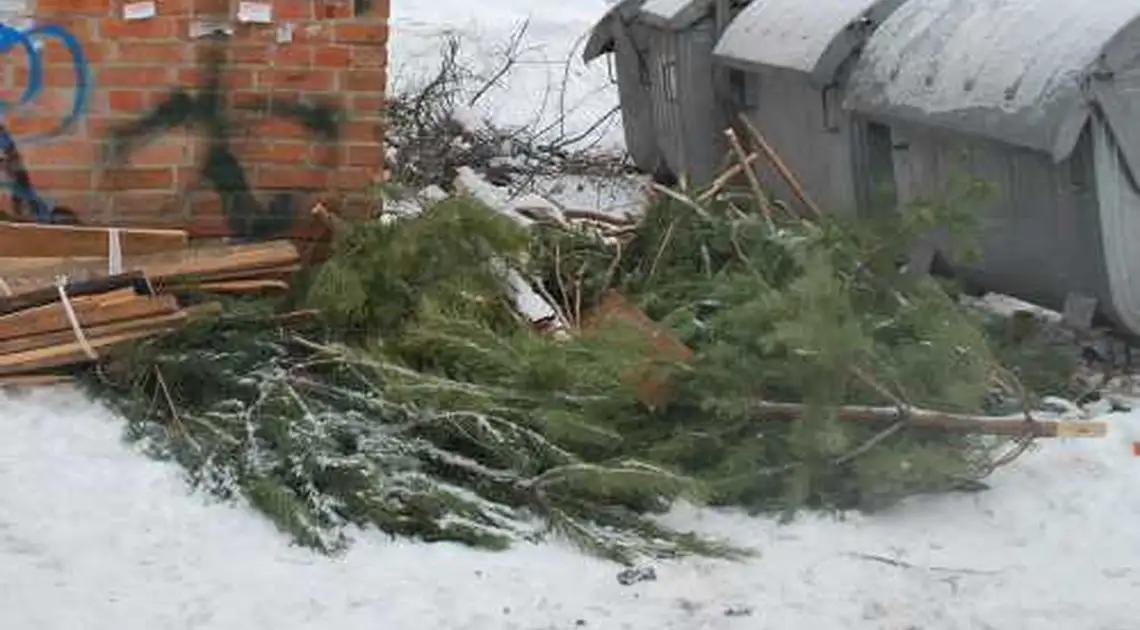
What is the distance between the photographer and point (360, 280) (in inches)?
221

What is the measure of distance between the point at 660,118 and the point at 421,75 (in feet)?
11.8

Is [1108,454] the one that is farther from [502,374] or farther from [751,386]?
[502,374]

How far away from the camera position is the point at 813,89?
8.10 meters

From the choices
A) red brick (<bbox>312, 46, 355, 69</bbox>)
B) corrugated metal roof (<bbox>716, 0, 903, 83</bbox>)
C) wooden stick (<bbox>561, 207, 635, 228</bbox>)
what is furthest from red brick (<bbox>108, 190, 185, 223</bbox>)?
corrugated metal roof (<bbox>716, 0, 903, 83</bbox>)

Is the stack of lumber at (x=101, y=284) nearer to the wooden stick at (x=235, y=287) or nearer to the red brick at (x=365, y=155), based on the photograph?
the wooden stick at (x=235, y=287)

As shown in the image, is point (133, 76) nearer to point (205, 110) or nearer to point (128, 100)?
point (128, 100)

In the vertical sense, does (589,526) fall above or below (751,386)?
below

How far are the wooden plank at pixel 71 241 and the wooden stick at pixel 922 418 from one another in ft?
7.77

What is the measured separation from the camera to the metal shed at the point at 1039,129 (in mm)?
6000

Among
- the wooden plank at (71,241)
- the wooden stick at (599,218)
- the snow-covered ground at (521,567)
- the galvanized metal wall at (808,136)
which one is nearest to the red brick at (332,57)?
the wooden plank at (71,241)

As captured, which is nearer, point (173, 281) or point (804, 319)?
point (804, 319)

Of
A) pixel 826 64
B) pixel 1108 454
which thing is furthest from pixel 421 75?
pixel 1108 454

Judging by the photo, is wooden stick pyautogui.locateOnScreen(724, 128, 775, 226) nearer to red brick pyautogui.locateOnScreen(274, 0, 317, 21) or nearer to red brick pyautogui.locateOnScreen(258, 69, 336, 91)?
red brick pyautogui.locateOnScreen(258, 69, 336, 91)

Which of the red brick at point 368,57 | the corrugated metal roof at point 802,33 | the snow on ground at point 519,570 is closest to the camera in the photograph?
the snow on ground at point 519,570
